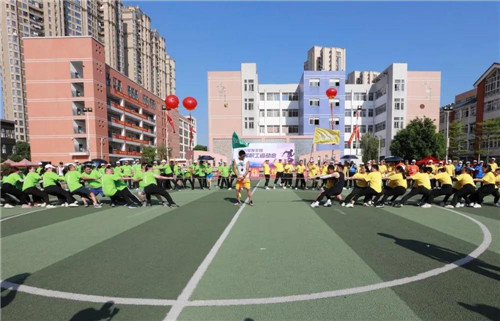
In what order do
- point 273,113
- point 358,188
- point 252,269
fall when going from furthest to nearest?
point 273,113 → point 358,188 → point 252,269

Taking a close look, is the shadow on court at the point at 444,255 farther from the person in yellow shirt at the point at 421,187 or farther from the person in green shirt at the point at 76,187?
the person in green shirt at the point at 76,187

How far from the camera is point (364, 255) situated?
15.0 ft

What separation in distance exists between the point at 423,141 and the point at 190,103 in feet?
103

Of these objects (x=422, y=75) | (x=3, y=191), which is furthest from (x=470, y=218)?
(x=422, y=75)

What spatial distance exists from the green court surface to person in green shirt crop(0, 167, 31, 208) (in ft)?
13.3

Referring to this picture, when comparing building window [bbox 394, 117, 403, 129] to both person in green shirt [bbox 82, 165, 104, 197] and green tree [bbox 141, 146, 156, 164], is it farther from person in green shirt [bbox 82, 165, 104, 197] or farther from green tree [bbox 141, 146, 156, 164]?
person in green shirt [bbox 82, 165, 104, 197]

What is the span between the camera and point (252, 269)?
403cm

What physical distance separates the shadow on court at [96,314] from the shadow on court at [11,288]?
106 centimetres

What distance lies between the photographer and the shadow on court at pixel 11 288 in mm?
3201

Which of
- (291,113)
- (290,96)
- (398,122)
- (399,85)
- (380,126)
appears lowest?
(380,126)

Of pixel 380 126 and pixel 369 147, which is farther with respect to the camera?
pixel 380 126

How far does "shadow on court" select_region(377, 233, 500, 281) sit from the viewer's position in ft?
12.9

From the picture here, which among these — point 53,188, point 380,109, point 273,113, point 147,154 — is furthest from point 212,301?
point 147,154

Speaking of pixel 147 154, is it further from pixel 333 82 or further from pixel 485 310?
pixel 485 310
